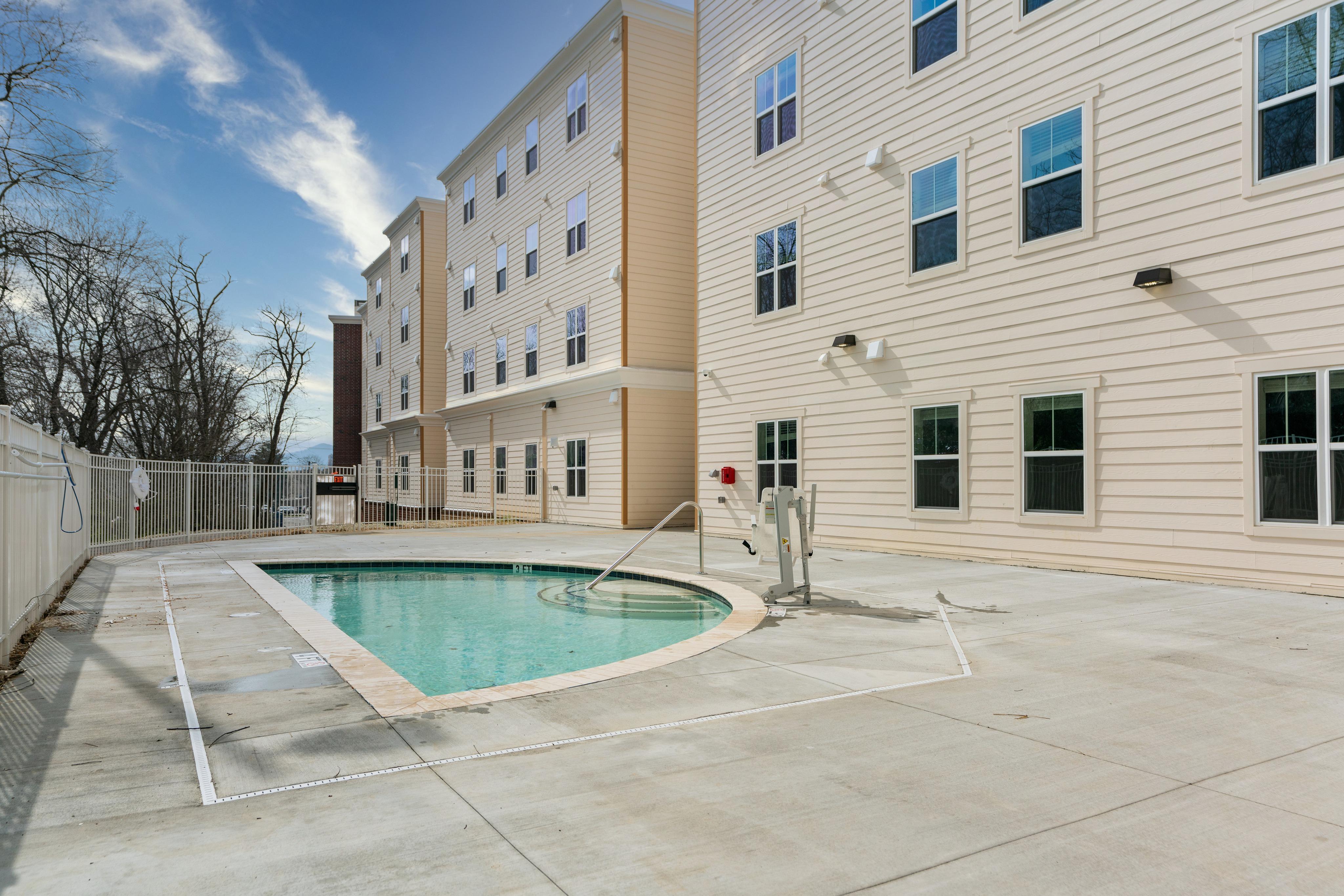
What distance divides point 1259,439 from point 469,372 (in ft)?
73.2

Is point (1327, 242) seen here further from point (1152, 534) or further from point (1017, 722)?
point (1017, 722)

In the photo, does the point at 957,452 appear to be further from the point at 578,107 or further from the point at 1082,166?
the point at 578,107

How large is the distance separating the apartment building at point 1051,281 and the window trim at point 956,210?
28 millimetres

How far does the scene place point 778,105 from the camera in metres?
13.9

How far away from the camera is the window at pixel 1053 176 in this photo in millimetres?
9203

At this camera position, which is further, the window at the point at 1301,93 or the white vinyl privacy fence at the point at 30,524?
the window at the point at 1301,93

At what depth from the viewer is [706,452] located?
15.6 meters

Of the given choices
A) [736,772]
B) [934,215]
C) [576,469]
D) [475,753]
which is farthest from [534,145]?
[736,772]

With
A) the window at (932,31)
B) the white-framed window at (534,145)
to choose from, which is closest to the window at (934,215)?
the window at (932,31)

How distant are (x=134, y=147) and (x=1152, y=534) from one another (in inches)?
724

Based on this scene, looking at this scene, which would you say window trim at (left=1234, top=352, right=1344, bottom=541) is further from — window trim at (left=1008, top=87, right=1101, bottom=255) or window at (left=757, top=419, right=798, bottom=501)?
window at (left=757, top=419, right=798, bottom=501)

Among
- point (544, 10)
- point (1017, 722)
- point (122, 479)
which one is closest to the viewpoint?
point (1017, 722)

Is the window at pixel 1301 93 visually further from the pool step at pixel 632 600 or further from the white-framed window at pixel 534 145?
the white-framed window at pixel 534 145

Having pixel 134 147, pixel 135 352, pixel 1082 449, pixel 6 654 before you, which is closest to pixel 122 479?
pixel 134 147
